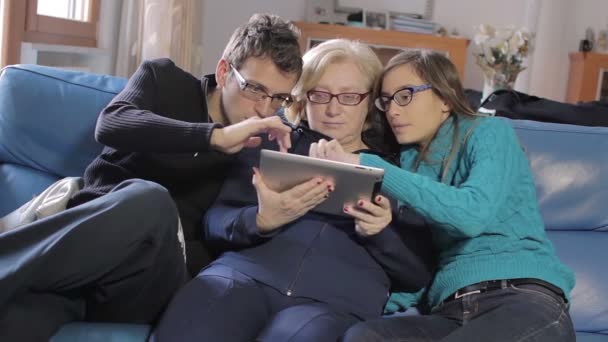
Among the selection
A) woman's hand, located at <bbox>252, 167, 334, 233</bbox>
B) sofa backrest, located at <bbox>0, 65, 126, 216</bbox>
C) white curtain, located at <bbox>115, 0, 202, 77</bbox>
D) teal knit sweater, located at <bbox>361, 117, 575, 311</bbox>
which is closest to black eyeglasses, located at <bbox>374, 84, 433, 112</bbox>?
teal knit sweater, located at <bbox>361, 117, 575, 311</bbox>

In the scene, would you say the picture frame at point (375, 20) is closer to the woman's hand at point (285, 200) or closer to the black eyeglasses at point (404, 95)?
the black eyeglasses at point (404, 95)

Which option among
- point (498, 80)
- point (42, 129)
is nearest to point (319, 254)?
point (42, 129)

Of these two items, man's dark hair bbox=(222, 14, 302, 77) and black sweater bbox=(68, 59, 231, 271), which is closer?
black sweater bbox=(68, 59, 231, 271)

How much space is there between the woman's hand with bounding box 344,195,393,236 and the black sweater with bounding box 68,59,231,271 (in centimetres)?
34

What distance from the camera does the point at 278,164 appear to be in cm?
139

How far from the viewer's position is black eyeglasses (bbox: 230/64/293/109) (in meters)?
1.64

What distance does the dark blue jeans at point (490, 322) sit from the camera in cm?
131

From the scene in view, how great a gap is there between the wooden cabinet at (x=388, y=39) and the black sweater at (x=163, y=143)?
2.92 m

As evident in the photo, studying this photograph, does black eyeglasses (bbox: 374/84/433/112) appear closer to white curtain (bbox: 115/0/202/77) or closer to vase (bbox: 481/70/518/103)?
white curtain (bbox: 115/0/202/77)

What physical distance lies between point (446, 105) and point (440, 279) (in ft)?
1.37

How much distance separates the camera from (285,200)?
4.75 feet

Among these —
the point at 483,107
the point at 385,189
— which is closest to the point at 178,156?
the point at 385,189

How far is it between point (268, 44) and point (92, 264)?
2.22 ft

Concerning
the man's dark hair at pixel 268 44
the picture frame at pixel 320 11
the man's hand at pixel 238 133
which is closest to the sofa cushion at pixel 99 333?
the man's hand at pixel 238 133
